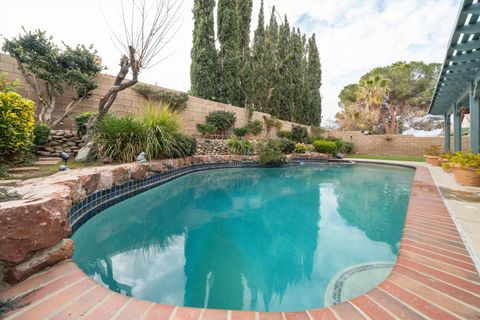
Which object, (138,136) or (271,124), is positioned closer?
(138,136)

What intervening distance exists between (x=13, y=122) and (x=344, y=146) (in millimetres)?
18624

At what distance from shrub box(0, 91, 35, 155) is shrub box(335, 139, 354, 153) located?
17.0 meters

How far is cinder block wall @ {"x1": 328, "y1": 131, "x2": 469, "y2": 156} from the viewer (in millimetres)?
16156

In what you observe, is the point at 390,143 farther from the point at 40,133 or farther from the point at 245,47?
the point at 40,133

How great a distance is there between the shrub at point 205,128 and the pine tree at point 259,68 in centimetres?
603

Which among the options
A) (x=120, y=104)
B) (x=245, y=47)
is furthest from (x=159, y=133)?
(x=245, y=47)

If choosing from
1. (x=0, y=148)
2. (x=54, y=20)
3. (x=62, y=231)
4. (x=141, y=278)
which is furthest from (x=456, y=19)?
(x=54, y=20)

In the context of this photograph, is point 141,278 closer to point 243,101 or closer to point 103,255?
point 103,255

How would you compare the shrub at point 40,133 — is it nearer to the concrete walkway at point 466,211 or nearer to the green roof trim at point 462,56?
the concrete walkway at point 466,211

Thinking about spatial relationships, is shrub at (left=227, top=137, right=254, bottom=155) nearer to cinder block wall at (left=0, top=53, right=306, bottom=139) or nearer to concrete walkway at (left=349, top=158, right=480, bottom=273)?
cinder block wall at (left=0, top=53, right=306, bottom=139)

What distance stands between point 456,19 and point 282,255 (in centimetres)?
499

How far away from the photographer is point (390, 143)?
17.2 metres

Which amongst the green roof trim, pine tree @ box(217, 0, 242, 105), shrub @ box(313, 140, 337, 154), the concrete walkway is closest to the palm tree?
shrub @ box(313, 140, 337, 154)

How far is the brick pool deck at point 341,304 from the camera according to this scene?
1048 millimetres
